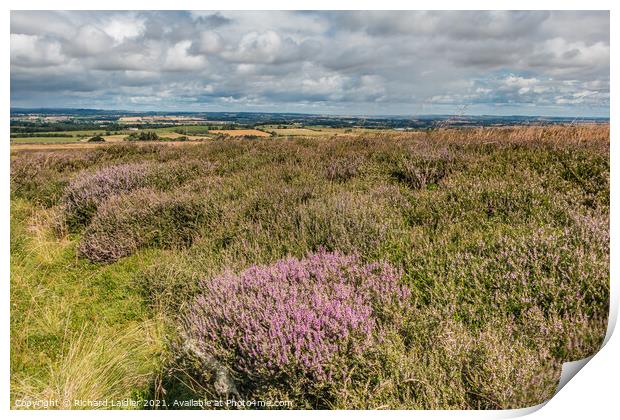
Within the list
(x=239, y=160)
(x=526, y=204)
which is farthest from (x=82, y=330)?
(x=239, y=160)

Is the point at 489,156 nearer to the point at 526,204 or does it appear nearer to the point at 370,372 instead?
the point at 526,204

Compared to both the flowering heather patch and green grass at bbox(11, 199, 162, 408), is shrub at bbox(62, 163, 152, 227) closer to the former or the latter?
green grass at bbox(11, 199, 162, 408)

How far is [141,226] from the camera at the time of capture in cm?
439

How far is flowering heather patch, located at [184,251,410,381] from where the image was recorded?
82.5 inches

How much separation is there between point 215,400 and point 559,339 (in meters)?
1.88

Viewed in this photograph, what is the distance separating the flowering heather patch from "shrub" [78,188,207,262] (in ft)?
5.40

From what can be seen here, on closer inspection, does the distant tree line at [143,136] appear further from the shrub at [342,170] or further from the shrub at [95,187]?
the shrub at [342,170]

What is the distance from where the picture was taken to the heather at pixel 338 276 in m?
2.11

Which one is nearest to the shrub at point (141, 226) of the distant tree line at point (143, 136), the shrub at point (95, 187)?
the shrub at point (95, 187)

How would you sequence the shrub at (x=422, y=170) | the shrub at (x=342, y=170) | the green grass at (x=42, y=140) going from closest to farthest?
the green grass at (x=42, y=140) < the shrub at (x=422, y=170) < the shrub at (x=342, y=170)

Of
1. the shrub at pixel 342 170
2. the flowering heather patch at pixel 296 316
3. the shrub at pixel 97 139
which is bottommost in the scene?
the flowering heather patch at pixel 296 316

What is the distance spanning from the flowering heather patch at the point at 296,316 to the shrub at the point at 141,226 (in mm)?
1647

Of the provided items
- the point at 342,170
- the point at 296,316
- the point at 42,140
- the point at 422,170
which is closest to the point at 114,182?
the point at 42,140

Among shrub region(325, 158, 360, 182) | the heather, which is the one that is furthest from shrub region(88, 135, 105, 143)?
shrub region(325, 158, 360, 182)
